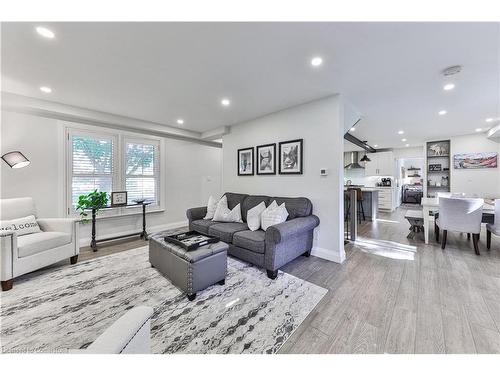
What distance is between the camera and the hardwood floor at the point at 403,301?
1.49 metres

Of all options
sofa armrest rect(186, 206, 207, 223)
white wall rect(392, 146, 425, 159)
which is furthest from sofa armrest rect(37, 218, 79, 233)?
white wall rect(392, 146, 425, 159)

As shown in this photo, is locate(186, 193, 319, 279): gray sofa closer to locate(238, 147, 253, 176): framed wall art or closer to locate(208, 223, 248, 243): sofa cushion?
locate(208, 223, 248, 243): sofa cushion

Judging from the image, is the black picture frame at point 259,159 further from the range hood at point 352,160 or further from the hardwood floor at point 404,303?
the range hood at point 352,160

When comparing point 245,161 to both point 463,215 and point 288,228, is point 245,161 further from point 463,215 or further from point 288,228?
point 463,215

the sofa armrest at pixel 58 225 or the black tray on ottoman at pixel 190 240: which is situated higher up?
the sofa armrest at pixel 58 225

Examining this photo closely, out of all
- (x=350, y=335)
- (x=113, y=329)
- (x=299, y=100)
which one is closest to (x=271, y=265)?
(x=350, y=335)

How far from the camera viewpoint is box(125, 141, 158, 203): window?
4379 mm

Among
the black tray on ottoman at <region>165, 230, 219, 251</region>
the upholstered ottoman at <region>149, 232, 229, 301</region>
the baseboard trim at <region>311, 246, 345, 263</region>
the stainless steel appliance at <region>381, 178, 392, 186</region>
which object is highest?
the stainless steel appliance at <region>381, 178, 392, 186</region>

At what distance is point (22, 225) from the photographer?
104 inches

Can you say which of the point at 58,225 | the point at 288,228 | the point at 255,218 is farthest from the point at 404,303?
the point at 58,225

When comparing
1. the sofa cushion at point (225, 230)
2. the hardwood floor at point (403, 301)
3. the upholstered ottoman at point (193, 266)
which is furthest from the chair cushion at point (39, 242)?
the sofa cushion at point (225, 230)

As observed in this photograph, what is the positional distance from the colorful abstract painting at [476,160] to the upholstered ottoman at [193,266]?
23.7ft

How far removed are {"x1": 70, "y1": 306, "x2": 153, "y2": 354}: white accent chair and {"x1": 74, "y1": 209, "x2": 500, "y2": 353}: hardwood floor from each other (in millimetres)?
1046
